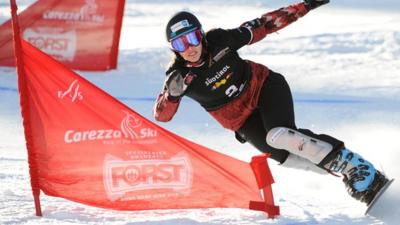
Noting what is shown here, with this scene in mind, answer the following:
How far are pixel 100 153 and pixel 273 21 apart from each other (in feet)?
4.41

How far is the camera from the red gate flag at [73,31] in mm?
9633

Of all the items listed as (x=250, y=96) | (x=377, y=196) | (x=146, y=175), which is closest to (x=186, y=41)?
(x=250, y=96)

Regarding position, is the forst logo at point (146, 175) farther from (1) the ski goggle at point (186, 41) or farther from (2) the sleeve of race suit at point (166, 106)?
(1) the ski goggle at point (186, 41)

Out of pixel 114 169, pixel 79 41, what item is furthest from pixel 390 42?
pixel 114 169

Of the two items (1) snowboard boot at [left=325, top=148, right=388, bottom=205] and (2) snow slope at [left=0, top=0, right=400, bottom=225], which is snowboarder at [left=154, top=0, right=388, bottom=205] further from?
(2) snow slope at [left=0, top=0, right=400, bottom=225]

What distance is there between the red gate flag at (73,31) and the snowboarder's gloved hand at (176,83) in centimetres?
518

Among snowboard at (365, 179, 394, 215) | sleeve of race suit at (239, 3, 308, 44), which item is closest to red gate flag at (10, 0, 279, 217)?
snowboard at (365, 179, 394, 215)

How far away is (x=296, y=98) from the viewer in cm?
868

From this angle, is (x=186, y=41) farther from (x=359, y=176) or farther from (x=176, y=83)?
(x=359, y=176)

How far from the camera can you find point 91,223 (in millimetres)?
4578

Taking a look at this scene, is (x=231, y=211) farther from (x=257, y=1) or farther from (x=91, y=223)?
(x=257, y=1)

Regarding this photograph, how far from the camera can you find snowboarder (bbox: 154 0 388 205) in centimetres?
467

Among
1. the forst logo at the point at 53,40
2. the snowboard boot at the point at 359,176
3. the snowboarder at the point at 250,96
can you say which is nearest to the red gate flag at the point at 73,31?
the forst logo at the point at 53,40

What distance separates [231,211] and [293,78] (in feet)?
16.2
